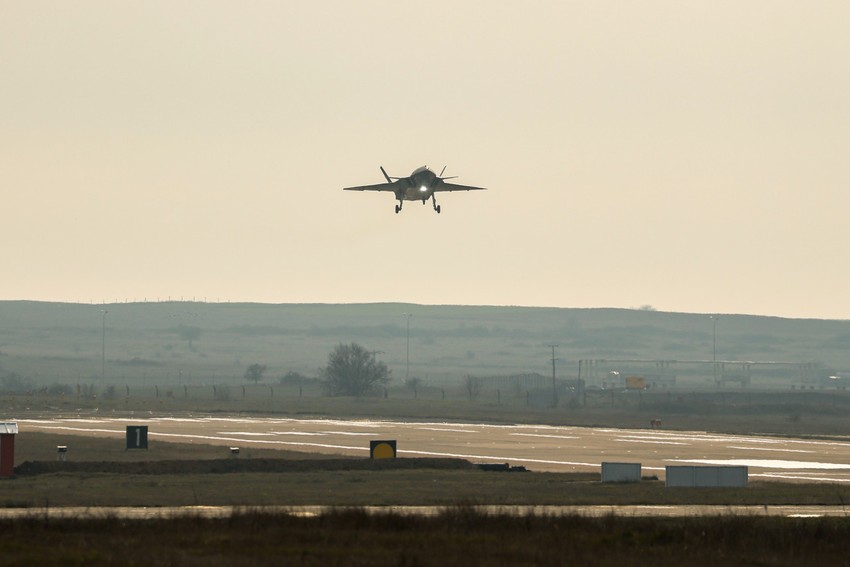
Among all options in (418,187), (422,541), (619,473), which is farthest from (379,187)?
(422,541)

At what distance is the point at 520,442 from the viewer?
11162 centimetres

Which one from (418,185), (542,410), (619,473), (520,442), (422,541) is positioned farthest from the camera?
(542,410)

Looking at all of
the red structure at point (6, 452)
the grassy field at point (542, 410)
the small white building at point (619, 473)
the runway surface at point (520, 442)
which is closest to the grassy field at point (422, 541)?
the small white building at point (619, 473)

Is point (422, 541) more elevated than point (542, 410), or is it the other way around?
point (542, 410)

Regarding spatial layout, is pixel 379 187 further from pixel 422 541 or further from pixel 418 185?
pixel 422 541

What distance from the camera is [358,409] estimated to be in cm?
17275

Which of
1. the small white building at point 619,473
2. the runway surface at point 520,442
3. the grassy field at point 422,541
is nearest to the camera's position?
the grassy field at point 422,541

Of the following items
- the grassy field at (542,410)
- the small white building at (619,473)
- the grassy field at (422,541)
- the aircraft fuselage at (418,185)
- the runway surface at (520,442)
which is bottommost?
the grassy field at (422,541)

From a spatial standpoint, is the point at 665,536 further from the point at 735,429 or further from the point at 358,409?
the point at 358,409

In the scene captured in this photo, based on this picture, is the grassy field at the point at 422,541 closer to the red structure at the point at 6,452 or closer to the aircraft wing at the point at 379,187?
the red structure at the point at 6,452

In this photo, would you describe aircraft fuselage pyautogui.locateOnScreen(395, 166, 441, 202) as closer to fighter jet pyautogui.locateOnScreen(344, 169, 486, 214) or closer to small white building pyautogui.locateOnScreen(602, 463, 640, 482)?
fighter jet pyautogui.locateOnScreen(344, 169, 486, 214)

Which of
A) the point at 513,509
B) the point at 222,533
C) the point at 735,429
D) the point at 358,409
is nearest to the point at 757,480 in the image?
the point at 513,509

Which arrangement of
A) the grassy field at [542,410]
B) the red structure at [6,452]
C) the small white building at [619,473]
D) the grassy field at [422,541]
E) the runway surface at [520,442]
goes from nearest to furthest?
1. the grassy field at [422,541]
2. the small white building at [619,473]
3. the red structure at [6,452]
4. the runway surface at [520,442]
5. the grassy field at [542,410]

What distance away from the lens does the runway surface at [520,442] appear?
295 feet
